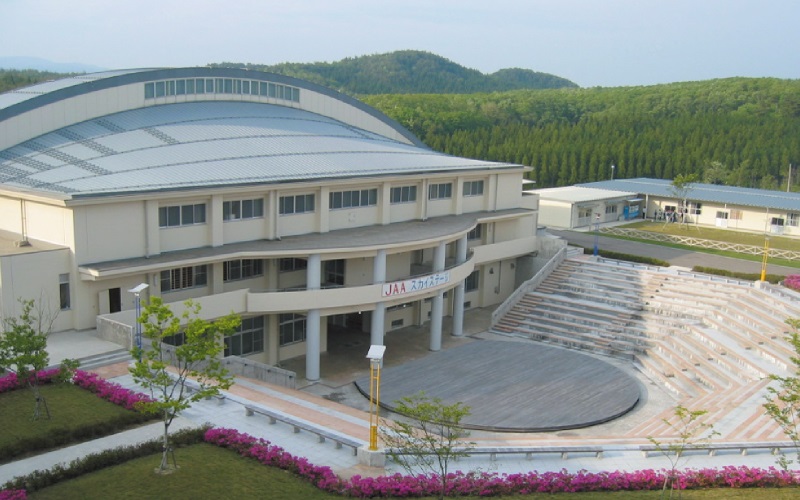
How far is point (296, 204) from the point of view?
3466 centimetres

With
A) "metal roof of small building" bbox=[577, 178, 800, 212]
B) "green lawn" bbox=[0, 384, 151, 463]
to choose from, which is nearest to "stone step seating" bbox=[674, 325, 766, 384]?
"green lawn" bbox=[0, 384, 151, 463]

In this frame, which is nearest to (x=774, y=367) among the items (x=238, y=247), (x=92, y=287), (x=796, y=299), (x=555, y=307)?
(x=796, y=299)

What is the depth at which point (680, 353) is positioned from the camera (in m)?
34.7

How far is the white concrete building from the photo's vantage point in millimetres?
28500

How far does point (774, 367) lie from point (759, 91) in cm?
14057

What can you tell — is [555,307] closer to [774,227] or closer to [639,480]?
[639,480]

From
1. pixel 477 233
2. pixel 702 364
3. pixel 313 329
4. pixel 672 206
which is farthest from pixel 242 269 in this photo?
pixel 672 206

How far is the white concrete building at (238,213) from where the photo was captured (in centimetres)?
2850

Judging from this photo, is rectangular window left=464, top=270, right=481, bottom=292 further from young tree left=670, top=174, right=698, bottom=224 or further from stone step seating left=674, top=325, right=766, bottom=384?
young tree left=670, top=174, right=698, bottom=224

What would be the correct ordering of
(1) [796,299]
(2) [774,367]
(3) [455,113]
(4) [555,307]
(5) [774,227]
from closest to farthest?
(2) [774,367], (1) [796,299], (4) [555,307], (5) [774,227], (3) [455,113]

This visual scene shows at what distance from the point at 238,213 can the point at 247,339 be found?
533cm

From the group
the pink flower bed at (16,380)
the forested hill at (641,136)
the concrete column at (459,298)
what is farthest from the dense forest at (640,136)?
the pink flower bed at (16,380)

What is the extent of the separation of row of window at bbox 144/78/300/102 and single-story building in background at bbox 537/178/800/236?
2415cm

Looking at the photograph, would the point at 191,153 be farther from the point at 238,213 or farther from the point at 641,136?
the point at 641,136
